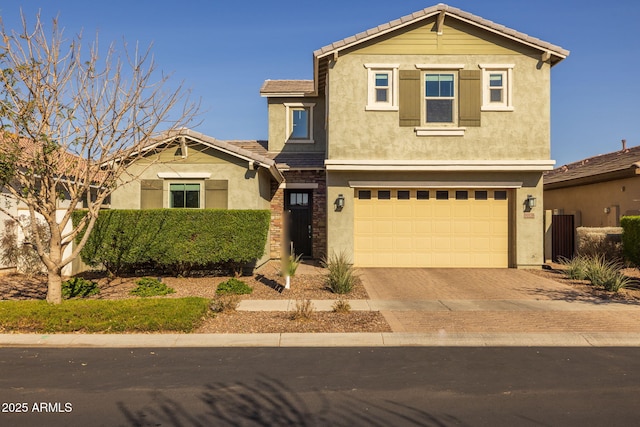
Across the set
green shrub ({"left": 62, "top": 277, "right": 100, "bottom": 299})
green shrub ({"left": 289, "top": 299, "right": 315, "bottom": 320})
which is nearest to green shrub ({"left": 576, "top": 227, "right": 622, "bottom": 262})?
green shrub ({"left": 289, "top": 299, "right": 315, "bottom": 320})

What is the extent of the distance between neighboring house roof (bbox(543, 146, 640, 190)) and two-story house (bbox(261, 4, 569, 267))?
115 inches

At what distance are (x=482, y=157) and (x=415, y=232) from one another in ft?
10.6

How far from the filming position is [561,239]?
63.6ft

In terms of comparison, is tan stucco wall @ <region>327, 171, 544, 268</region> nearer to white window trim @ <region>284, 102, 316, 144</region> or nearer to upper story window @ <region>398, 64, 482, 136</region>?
upper story window @ <region>398, 64, 482, 136</region>

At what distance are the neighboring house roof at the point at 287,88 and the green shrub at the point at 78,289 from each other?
1231cm

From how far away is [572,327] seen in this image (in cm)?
959

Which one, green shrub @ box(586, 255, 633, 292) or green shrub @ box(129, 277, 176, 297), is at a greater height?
green shrub @ box(586, 255, 633, 292)

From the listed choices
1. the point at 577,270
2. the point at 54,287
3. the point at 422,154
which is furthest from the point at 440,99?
the point at 54,287

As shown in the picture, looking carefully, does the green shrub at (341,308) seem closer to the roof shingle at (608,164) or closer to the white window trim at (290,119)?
the roof shingle at (608,164)

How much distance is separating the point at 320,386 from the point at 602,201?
56.8ft

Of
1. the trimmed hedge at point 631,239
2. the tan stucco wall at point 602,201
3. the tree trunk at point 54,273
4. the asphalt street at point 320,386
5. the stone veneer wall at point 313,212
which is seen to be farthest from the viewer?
the stone veneer wall at point 313,212

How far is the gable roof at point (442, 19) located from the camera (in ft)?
55.8

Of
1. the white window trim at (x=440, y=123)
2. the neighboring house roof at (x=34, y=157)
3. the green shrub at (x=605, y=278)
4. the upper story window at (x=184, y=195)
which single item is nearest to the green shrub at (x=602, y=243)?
the green shrub at (x=605, y=278)

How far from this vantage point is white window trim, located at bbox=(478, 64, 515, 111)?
1717cm
